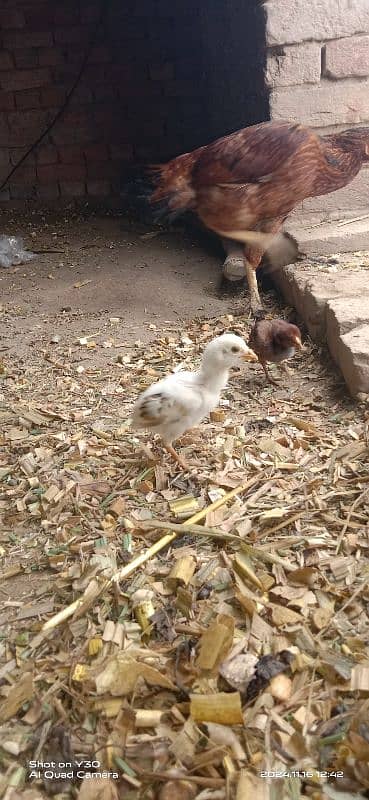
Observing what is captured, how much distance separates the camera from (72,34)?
20.1ft

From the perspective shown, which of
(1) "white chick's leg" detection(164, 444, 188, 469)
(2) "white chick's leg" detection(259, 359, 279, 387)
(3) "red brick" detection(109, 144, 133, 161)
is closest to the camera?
(1) "white chick's leg" detection(164, 444, 188, 469)

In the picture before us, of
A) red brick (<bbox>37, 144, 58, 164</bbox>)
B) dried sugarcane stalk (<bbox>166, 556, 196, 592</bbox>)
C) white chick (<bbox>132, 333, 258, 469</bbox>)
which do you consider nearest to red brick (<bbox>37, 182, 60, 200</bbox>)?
red brick (<bbox>37, 144, 58, 164</bbox>)

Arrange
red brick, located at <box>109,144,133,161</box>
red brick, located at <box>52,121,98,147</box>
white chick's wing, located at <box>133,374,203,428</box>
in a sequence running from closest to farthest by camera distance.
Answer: white chick's wing, located at <box>133,374,203,428</box> → red brick, located at <box>52,121,98,147</box> → red brick, located at <box>109,144,133,161</box>

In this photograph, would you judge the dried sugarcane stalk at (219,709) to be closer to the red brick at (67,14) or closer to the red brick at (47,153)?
the red brick at (47,153)

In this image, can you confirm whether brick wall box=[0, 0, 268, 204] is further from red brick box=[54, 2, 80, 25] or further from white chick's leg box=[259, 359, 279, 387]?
white chick's leg box=[259, 359, 279, 387]

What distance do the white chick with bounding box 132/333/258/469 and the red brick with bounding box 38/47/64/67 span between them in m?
5.15

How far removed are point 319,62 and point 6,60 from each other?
3.75 metres

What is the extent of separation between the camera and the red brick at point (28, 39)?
6.02 meters

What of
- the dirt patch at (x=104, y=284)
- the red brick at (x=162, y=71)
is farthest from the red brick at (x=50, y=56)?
the dirt patch at (x=104, y=284)

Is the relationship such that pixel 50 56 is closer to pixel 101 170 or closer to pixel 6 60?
pixel 6 60

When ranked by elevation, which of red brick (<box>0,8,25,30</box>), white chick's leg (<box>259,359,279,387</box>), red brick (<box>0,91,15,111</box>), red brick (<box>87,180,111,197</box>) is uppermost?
red brick (<box>0,8,25,30</box>)

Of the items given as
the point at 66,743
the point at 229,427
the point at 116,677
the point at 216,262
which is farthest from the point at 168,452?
the point at 216,262

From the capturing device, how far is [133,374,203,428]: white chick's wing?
87.1 inches

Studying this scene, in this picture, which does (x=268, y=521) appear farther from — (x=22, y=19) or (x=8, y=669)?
(x=22, y=19)
